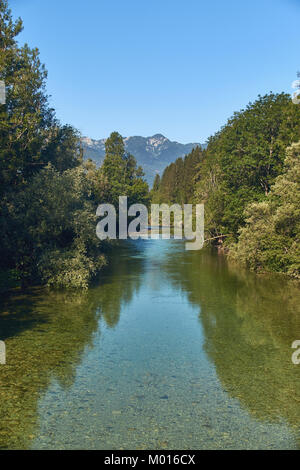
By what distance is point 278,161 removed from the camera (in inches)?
1582

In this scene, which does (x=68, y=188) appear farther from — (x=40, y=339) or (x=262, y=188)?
(x=262, y=188)

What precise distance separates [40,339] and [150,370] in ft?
18.6

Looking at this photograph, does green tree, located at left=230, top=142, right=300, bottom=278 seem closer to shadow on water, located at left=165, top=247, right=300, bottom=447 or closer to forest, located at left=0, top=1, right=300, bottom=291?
forest, located at left=0, top=1, right=300, bottom=291

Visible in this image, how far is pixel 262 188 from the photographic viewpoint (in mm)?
42344

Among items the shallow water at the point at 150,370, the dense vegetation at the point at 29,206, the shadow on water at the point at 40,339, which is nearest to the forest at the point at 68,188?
the dense vegetation at the point at 29,206

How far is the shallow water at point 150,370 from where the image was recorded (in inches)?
384

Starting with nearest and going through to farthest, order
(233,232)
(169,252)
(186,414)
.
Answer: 1. (186,414)
2. (233,232)
3. (169,252)

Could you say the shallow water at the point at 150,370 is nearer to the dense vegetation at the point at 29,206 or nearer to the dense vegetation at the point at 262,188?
the dense vegetation at the point at 29,206

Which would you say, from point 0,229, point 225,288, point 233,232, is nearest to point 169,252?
point 233,232

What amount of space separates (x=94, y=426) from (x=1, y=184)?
22.1 meters

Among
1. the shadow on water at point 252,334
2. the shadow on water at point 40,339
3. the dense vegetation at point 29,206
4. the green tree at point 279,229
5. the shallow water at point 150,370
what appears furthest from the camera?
the green tree at point 279,229

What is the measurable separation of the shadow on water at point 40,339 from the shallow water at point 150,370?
0.05 metres
